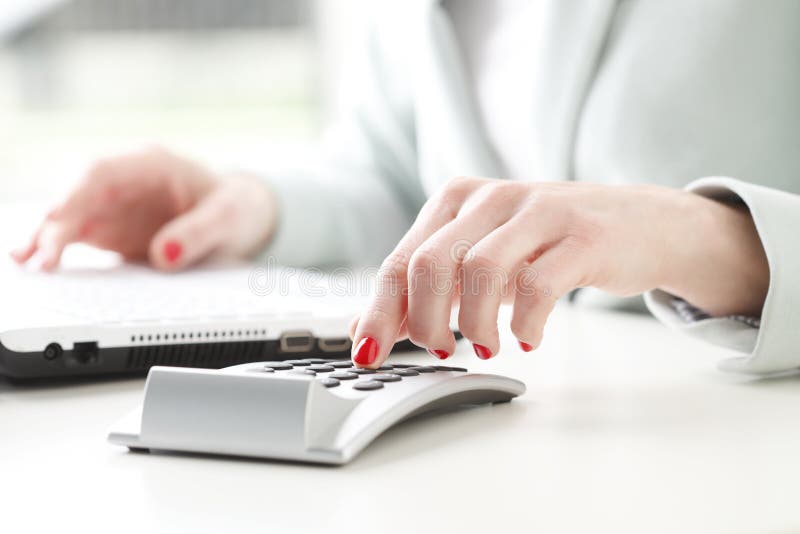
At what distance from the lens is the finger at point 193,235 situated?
2.85 ft

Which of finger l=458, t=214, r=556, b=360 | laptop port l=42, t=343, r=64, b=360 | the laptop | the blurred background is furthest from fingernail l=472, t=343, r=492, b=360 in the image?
the blurred background

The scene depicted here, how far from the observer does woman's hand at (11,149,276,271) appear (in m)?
0.89

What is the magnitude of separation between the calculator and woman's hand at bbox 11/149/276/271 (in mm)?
518

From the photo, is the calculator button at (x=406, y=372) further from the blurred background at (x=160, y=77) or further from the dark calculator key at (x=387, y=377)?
the blurred background at (x=160, y=77)

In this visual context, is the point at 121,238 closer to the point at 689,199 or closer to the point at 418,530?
the point at 689,199

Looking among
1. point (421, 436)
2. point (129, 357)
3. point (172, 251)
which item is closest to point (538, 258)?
point (421, 436)

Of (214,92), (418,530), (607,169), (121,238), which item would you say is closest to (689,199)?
(607,169)

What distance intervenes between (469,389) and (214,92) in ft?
7.67

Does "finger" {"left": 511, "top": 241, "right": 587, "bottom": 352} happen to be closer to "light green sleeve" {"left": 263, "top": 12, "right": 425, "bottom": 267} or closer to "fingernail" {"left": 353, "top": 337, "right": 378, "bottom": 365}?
"fingernail" {"left": 353, "top": 337, "right": 378, "bottom": 365}

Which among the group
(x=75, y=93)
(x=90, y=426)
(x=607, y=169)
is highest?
(x=75, y=93)

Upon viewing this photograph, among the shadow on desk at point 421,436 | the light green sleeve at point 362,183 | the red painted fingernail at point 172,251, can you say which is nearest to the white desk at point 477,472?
the shadow on desk at point 421,436

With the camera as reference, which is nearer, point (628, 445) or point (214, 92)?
point (628, 445)

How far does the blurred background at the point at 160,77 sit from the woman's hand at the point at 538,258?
1948 mm

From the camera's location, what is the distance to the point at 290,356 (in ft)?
1.73
